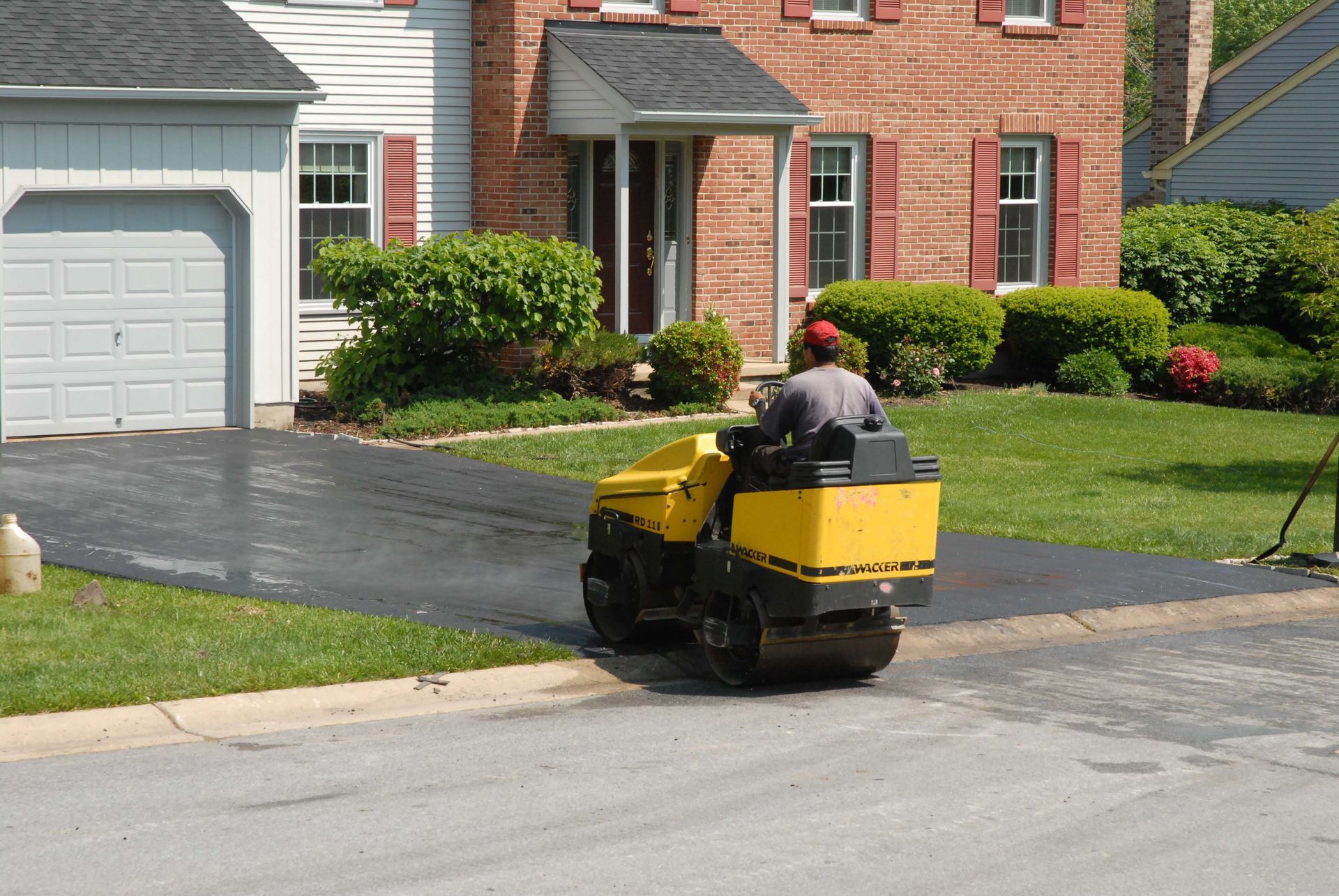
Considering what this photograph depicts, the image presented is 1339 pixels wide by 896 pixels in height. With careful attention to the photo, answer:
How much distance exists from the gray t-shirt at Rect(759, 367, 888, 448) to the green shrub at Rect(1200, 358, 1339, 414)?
16.4 meters

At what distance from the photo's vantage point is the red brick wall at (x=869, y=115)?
21.1 metres

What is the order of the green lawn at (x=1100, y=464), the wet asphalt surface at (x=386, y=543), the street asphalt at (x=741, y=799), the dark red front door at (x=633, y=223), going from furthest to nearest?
the dark red front door at (x=633, y=223)
the green lawn at (x=1100, y=464)
the wet asphalt surface at (x=386, y=543)
the street asphalt at (x=741, y=799)

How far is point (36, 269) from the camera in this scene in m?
16.7

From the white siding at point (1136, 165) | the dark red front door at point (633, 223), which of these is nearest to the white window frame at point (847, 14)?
the dark red front door at point (633, 223)

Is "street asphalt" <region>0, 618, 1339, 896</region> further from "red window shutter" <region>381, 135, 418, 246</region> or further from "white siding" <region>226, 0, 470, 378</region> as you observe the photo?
"white siding" <region>226, 0, 470, 378</region>

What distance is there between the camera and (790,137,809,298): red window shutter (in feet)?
75.6

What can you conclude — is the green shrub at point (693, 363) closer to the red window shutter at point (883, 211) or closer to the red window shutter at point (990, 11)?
the red window shutter at point (883, 211)

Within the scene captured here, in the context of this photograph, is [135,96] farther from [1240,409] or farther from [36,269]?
[1240,409]

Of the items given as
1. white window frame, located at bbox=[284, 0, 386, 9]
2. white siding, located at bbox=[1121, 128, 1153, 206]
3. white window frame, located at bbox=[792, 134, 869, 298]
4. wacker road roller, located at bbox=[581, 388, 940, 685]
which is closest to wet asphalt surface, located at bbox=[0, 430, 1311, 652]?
wacker road roller, located at bbox=[581, 388, 940, 685]

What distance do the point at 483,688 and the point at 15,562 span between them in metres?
3.28

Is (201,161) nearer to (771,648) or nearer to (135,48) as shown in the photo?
(135,48)

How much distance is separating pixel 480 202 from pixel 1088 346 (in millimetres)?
8846

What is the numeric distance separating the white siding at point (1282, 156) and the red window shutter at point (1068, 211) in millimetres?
8423

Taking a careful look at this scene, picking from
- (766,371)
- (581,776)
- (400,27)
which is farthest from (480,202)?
(581,776)
